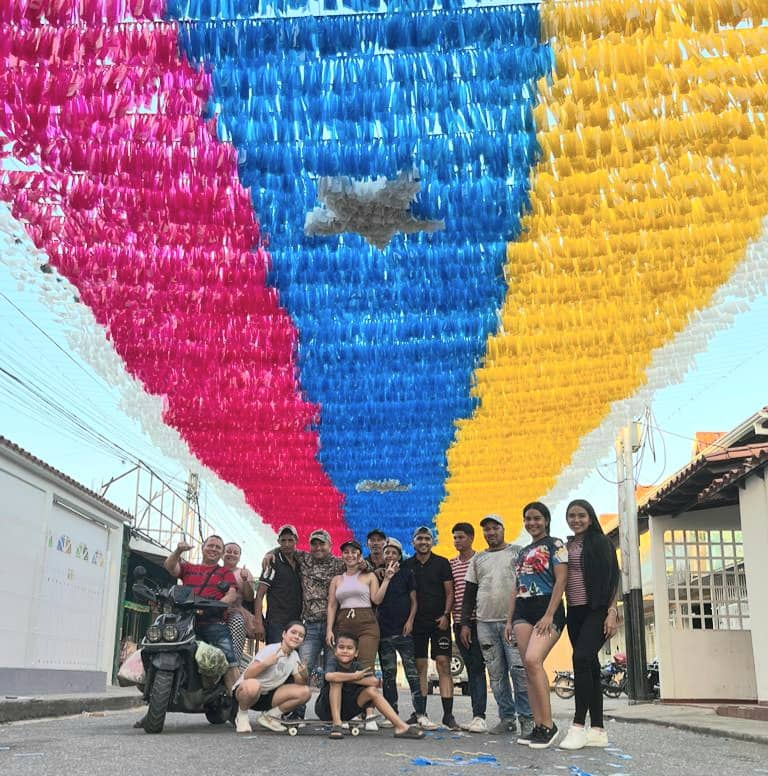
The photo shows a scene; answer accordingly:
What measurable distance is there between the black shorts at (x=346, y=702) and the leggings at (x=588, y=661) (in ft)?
5.15

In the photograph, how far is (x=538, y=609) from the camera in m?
6.52

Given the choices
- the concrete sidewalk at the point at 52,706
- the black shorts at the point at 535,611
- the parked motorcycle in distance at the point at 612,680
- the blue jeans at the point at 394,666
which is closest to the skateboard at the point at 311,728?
the blue jeans at the point at 394,666

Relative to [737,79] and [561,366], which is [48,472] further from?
[737,79]

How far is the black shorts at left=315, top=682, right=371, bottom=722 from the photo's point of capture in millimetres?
7027

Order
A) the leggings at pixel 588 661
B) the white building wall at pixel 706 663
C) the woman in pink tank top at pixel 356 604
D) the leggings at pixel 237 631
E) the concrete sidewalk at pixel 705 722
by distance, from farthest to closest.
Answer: the white building wall at pixel 706 663
the concrete sidewalk at pixel 705 722
the leggings at pixel 237 631
the woman in pink tank top at pixel 356 604
the leggings at pixel 588 661

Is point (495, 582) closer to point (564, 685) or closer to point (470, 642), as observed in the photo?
point (470, 642)

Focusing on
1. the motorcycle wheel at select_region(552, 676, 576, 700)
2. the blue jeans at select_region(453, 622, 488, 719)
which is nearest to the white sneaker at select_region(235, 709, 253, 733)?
the blue jeans at select_region(453, 622, 488, 719)

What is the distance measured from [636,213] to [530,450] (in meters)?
6.88

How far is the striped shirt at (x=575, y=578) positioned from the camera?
20.5 ft

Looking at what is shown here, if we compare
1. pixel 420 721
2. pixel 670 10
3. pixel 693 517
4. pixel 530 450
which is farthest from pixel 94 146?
pixel 693 517

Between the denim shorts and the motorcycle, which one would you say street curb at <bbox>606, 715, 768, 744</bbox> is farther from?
the motorcycle

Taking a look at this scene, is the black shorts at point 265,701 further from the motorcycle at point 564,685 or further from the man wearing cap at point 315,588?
the motorcycle at point 564,685

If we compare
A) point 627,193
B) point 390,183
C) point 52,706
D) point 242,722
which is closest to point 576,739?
point 242,722

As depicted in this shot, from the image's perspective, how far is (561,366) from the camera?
1020cm
